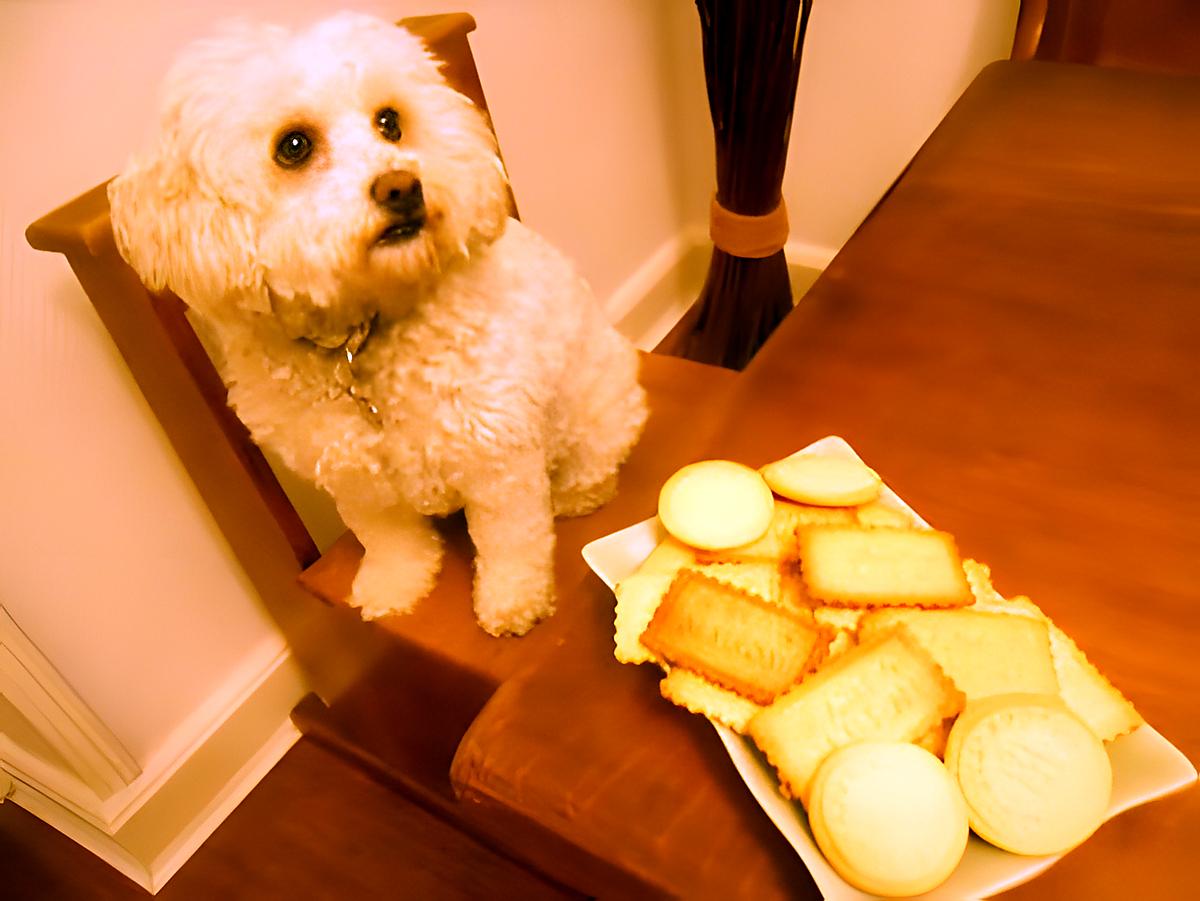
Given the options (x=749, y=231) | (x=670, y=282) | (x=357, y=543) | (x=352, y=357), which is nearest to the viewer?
(x=352, y=357)

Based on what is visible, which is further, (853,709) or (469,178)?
(469,178)

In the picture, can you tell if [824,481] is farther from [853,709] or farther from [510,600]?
[510,600]

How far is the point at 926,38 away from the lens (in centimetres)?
151

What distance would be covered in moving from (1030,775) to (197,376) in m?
0.86

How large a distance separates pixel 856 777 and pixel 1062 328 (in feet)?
1.89

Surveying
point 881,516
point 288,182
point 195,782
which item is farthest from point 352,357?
point 195,782

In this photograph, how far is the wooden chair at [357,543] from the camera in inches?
34.5

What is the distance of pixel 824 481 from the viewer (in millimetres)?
648

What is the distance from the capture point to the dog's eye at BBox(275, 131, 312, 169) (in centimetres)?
69

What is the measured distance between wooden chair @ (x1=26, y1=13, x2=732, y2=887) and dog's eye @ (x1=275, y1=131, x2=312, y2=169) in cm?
23

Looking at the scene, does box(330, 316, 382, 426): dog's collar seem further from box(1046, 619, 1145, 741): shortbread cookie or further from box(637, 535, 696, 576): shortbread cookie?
box(1046, 619, 1145, 741): shortbread cookie

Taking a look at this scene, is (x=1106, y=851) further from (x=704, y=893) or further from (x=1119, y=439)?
(x=1119, y=439)

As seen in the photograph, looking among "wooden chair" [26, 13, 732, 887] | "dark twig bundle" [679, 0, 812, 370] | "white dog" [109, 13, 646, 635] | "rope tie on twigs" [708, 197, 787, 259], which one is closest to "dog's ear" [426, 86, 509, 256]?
"white dog" [109, 13, 646, 635]

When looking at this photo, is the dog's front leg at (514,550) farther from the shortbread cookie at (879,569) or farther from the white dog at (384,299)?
the shortbread cookie at (879,569)
